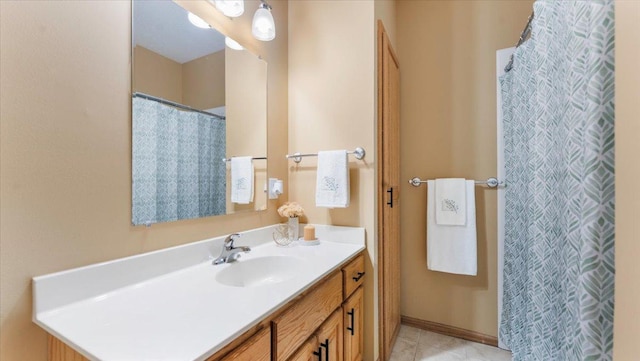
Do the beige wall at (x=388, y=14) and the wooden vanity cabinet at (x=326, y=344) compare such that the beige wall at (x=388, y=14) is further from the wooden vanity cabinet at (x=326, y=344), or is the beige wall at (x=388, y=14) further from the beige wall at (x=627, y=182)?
the wooden vanity cabinet at (x=326, y=344)

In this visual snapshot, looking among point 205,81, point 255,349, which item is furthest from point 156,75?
point 255,349

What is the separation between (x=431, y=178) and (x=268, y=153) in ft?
4.07

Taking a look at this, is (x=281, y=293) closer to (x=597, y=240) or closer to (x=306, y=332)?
(x=306, y=332)

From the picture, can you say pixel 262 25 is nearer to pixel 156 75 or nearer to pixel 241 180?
pixel 156 75

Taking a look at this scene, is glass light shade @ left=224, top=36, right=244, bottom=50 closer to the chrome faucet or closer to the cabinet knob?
the chrome faucet

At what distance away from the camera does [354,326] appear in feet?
4.39

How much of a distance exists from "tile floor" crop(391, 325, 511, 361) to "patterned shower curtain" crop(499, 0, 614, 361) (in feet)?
1.01

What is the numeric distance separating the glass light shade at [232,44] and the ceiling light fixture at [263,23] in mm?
113

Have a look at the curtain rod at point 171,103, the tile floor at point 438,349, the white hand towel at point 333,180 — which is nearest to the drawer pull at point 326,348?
the white hand towel at point 333,180

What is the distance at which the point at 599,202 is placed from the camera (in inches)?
28.7

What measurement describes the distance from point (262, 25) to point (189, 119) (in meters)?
0.66

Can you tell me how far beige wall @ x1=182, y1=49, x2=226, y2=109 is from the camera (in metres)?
1.17

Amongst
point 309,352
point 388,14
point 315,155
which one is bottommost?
point 309,352

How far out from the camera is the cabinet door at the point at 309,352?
880mm
